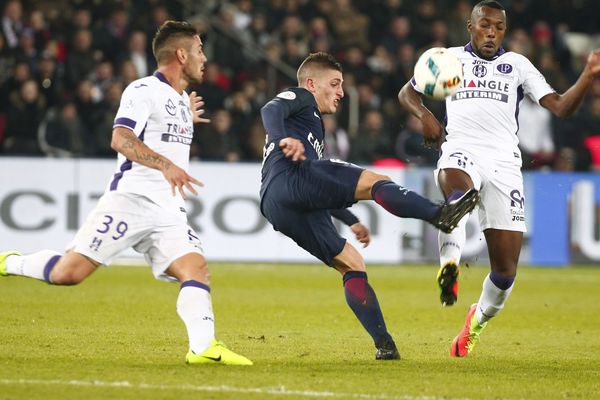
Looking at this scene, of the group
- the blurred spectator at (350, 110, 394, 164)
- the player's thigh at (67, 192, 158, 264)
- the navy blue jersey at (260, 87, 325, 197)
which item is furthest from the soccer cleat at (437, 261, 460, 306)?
the blurred spectator at (350, 110, 394, 164)

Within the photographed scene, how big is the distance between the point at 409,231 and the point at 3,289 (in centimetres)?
691

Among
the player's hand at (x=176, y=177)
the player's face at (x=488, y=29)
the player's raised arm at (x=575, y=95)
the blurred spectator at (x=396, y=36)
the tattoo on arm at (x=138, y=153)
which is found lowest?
the player's hand at (x=176, y=177)

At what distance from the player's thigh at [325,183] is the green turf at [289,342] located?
3.57 ft

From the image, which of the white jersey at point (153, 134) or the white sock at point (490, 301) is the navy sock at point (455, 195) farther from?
the white jersey at point (153, 134)

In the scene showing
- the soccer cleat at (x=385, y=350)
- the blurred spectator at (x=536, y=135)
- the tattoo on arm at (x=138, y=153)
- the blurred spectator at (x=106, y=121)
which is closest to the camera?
the tattoo on arm at (x=138, y=153)

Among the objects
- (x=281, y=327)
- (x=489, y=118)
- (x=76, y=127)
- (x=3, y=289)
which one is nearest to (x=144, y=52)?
(x=76, y=127)

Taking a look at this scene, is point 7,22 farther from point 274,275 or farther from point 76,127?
point 274,275

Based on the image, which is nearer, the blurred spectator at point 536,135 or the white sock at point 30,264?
the white sock at point 30,264

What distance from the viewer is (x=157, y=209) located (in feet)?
24.6

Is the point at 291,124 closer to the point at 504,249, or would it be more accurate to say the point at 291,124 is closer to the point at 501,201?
the point at 501,201

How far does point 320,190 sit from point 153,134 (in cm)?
114

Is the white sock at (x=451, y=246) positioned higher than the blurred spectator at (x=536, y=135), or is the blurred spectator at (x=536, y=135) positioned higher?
the blurred spectator at (x=536, y=135)

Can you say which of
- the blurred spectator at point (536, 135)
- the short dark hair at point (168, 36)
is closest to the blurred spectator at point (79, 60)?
the blurred spectator at point (536, 135)

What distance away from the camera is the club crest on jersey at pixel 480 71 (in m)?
8.96
